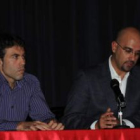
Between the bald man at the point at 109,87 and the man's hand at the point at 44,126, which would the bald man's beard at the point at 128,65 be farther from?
the man's hand at the point at 44,126

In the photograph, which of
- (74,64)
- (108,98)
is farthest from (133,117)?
(74,64)

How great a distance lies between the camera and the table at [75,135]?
1.73 m

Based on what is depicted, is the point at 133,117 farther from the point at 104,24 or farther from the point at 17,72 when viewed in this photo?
the point at 104,24

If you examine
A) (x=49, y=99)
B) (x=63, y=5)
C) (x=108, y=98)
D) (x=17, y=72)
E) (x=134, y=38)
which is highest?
(x=63, y=5)

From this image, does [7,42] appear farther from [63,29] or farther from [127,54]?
[63,29]

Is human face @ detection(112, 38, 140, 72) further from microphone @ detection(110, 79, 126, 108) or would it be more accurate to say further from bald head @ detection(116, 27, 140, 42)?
microphone @ detection(110, 79, 126, 108)

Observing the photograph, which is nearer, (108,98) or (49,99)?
(108,98)

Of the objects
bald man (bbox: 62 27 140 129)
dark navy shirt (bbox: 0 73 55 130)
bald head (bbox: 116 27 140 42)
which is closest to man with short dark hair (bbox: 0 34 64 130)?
dark navy shirt (bbox: 0 73 55 130)

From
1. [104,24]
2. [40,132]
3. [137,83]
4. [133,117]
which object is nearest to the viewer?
[40,132]

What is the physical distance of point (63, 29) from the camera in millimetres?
4219

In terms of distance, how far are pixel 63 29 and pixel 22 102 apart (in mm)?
1724

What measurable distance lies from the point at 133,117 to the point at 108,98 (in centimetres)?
20

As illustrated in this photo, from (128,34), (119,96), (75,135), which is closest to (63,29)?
(128,34)

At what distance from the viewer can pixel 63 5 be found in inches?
166
